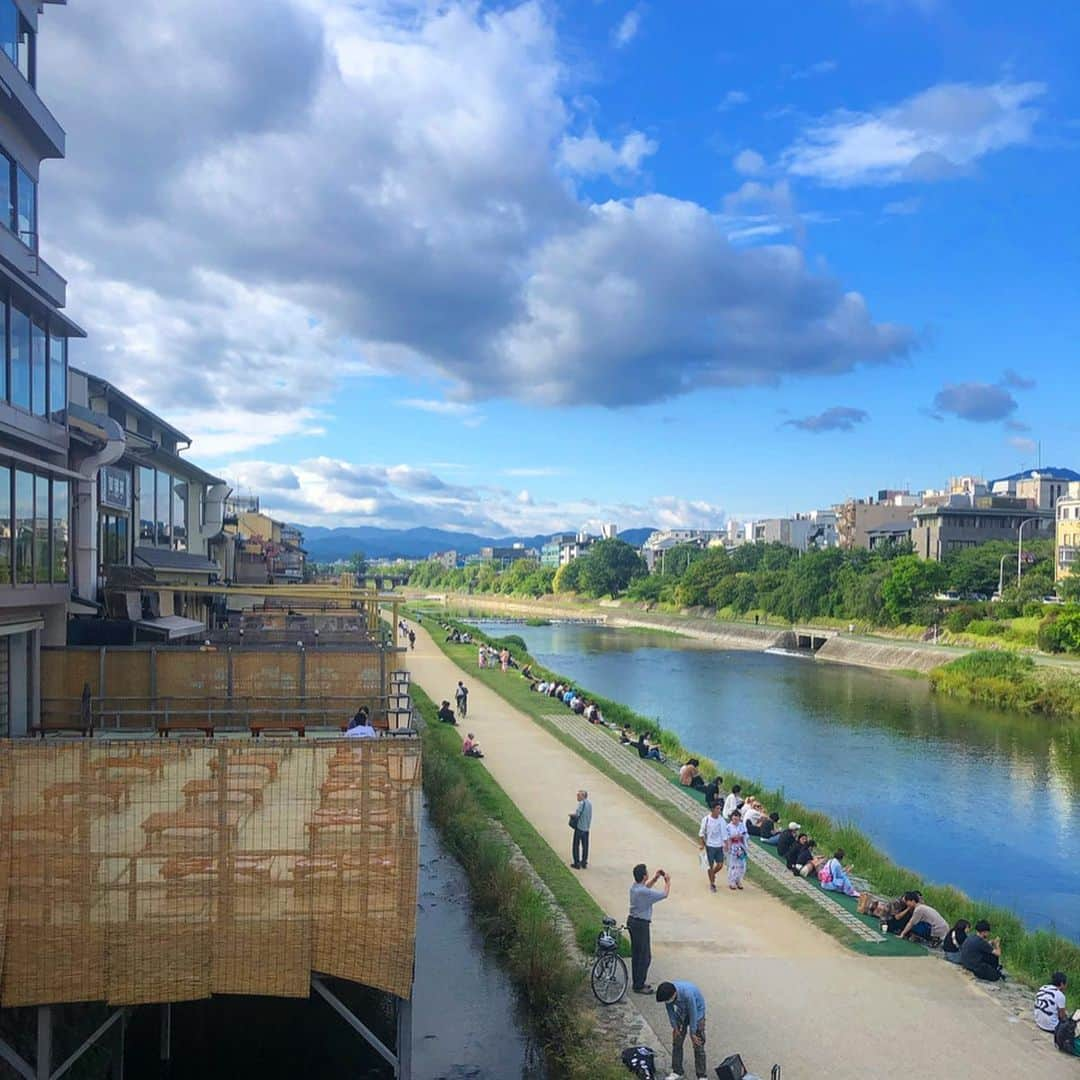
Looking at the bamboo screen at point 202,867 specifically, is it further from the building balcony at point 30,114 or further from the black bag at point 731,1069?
the building balcony at point 30,114

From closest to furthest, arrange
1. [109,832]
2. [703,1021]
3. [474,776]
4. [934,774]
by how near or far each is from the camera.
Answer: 1. [109,832]
2. [703,1021]
3. [474,776]
4. [934,774]

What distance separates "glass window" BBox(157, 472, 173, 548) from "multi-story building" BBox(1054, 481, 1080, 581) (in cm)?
6374

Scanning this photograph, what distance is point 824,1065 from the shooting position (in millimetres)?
10117

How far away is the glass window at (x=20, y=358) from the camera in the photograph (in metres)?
14.4

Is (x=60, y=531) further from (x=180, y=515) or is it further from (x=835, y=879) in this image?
(x=180, y=515)

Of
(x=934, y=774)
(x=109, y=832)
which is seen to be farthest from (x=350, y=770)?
(x=934, y=774)

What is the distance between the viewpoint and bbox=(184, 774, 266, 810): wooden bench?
9031 mm

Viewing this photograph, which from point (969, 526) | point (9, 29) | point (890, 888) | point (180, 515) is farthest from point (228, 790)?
point (969, 526)

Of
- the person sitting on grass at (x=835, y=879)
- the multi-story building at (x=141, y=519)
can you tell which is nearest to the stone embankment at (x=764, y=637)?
the multi-story building at (x=141, y=519)

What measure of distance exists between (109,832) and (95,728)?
7.74 meters

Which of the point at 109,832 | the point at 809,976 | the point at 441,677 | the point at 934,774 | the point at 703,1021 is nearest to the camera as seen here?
the point at 109,832

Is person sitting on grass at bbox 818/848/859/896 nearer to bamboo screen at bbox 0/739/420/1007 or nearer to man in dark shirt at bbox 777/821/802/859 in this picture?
man in dark shirt at bbox 777/821/802/859

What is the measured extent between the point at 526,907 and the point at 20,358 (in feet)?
35.3

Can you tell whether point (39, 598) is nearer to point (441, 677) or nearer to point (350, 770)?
point (350, 770)
